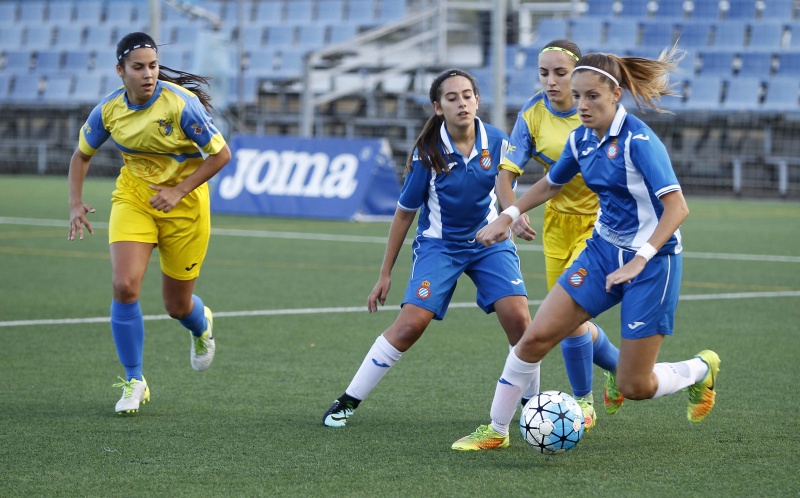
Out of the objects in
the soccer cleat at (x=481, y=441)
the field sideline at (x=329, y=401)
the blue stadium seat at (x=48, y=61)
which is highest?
the blue stadium seat at (x=48, y=61)

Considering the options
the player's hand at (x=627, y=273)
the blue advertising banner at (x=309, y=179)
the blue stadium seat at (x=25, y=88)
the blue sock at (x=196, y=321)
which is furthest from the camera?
the blue stadium seat at (x=25, y=88)

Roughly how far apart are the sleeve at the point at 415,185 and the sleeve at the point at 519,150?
1.27 ft

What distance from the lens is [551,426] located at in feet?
15.6

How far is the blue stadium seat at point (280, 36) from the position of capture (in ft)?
94.5

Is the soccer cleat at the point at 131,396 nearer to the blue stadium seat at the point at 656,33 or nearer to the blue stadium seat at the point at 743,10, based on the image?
the blue stadium seat at the point at 656,33

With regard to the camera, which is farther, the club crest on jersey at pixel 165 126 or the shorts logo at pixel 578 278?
the club crest on jersey at pixel 165 126

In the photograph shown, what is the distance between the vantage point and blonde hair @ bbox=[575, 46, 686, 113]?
470cm

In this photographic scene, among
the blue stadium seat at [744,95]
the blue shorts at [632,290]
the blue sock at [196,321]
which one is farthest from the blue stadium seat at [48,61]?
the blue shorts at [632,290]

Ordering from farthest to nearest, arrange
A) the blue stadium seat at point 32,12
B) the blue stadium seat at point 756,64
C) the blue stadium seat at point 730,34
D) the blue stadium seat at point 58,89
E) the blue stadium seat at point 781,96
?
the blue stadium seat at point 32,12 < the blue stadium seat at point 58,89 < the blue stadium seat at point 730,34 < the blue stadium seat at point 756,64 < the blue stadium seat at point 781,96

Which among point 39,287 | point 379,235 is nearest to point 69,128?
point 379,235

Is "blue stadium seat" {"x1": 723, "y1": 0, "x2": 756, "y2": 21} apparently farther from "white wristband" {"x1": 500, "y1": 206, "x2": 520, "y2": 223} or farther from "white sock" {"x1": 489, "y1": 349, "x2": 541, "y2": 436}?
"white sock" {"x1": 489, "y1": 349, "x2": 541, "y2": 436}

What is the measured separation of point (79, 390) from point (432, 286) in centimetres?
222

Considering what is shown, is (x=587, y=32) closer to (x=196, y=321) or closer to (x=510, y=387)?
(x=196, y=321)

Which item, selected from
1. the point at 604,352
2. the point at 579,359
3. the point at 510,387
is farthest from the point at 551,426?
the point at 604,352
